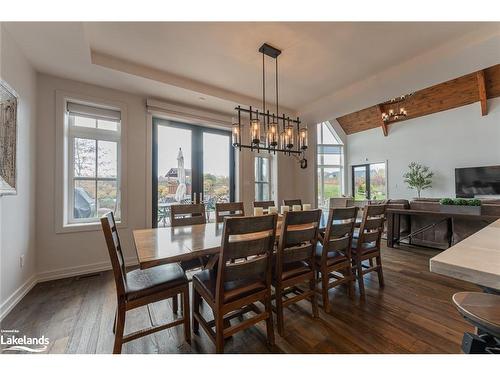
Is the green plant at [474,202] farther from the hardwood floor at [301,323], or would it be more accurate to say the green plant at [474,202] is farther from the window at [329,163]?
the window at [329,163]

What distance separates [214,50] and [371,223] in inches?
103

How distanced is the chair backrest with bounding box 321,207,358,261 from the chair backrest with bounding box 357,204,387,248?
0.20 meters

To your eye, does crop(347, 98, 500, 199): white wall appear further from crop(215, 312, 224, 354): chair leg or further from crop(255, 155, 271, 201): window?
crop(215, 312, 224, 354): chair leg

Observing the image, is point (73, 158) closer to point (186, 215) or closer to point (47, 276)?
point (47, 276)

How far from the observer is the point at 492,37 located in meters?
2.15

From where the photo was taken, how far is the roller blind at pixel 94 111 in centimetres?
291

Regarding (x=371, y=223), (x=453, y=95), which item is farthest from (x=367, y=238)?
(x=453, y=95)

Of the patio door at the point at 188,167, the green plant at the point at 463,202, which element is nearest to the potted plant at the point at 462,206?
the green plant at the point at 463,202

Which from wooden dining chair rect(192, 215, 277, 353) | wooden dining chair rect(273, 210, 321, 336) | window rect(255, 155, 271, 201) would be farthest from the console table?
wooden dining chair rect(192, 215, 277, 353)

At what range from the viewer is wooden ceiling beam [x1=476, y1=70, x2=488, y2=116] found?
5625 millimetres

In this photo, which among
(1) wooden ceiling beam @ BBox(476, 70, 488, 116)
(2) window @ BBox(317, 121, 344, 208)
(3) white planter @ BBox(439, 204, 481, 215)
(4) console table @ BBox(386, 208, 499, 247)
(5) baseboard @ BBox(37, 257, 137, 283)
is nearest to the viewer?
(5) baseboard @ BBox(37, 257, 137, 283)
